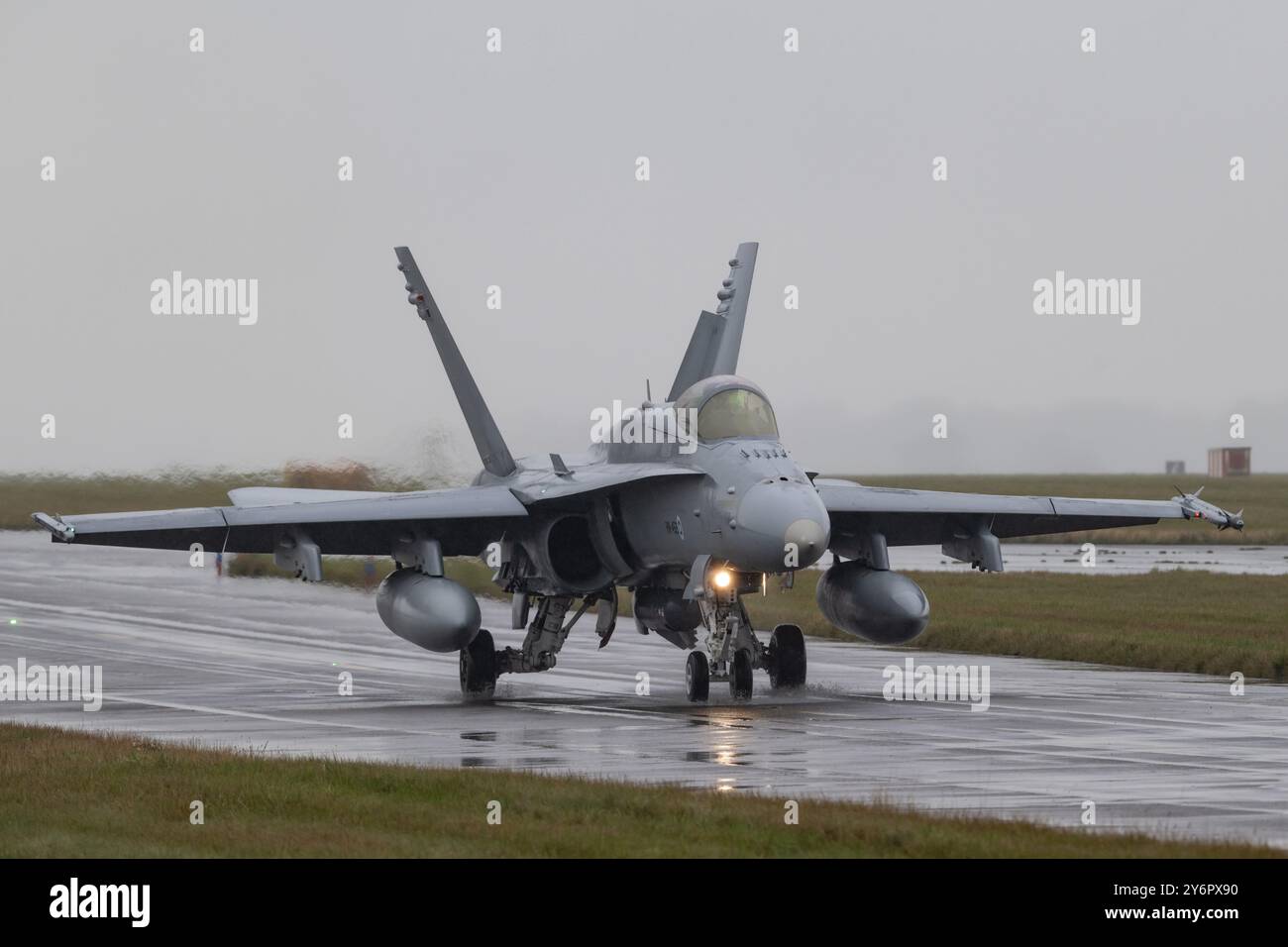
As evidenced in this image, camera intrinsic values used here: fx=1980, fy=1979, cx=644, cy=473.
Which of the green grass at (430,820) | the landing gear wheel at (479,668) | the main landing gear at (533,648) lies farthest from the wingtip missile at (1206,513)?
the green grass at (430,820)

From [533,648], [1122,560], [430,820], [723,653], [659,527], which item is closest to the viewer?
[430,820]

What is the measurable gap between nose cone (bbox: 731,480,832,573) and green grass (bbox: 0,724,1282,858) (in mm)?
Answer: 6165

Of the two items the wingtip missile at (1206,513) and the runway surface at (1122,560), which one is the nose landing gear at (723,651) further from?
the runway surface at (1122,560)

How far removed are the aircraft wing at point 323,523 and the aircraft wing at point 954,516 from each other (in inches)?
165

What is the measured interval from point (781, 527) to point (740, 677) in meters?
2.54

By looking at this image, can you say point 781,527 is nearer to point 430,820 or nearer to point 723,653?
point 723,653

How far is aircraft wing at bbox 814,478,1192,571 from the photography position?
2456 centimetres

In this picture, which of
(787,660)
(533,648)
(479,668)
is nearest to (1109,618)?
(787,660)

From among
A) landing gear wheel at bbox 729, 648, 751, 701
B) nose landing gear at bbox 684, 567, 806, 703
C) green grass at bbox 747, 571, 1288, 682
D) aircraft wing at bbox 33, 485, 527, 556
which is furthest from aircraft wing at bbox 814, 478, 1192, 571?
aircraft wing at bbox 33, 485, 527, 556

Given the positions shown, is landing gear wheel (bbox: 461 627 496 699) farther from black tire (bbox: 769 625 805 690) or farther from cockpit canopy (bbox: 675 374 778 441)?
cockpit canopy (bbox: 675 374 778 441)

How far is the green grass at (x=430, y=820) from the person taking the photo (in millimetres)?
11945

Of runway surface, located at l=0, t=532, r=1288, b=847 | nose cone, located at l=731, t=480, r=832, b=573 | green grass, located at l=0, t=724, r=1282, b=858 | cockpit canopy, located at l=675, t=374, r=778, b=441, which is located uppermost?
cockpit canopy, located at l=675, t=374, r=778, b=441

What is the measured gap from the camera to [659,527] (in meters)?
23.1
